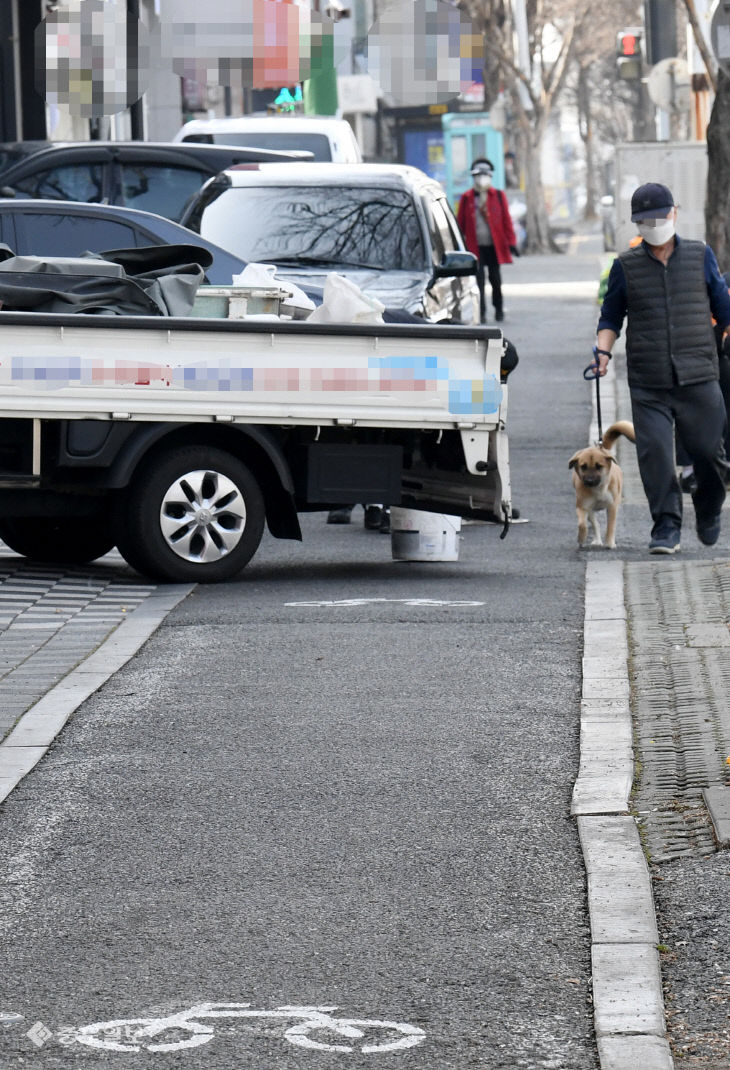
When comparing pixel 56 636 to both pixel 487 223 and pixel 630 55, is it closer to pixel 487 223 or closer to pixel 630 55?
pixel 487 223

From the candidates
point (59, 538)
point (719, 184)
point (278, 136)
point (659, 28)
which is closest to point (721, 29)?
point (59, 538)

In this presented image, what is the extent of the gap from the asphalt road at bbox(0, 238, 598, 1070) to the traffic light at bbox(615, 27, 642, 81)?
18188 millimetres

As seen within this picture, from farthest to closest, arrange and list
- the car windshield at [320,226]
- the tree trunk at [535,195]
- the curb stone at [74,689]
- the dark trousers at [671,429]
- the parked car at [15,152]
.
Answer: the tree trunk at [535,195], the parked car at [15,152], the car windshield at [320,226], the dark trousers at [671,429], the curb stone at [74,689]

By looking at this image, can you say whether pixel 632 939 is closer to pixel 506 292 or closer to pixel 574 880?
pixel 574 880

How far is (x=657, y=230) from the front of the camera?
10.6m

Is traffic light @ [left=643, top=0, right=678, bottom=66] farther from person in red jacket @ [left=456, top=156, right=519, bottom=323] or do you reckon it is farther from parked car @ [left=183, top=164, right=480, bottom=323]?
parked car @ [left=183, top=164, right=480, bottom=323]

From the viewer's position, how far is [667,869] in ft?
17.4

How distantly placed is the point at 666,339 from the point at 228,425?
2.33 metres

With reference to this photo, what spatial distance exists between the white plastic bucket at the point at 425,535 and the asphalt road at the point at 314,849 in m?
1.22

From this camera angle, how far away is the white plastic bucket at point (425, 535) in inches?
440

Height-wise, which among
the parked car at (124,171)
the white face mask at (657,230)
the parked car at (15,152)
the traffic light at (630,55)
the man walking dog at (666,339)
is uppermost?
the traffic light at (630,55)

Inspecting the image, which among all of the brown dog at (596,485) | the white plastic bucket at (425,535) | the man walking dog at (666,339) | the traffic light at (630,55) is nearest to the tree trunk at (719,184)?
the brown dog at (596,485)

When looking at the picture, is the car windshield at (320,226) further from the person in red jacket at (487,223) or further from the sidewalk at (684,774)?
the person in red jacket at (487,223)

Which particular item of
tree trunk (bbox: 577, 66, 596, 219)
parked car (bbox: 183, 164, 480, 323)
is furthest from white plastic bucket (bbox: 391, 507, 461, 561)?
tree trunk (bbox: 577, 66, 596, 219)
